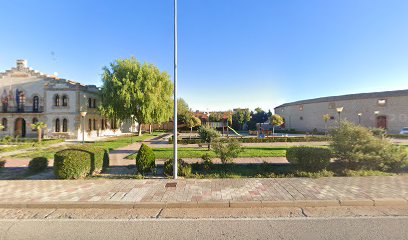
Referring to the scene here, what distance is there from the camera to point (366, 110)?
3089cm

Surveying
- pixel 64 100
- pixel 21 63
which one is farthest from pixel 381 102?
pixel 21 63

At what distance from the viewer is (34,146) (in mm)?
17375

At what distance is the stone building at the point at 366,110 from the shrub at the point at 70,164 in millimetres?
26991

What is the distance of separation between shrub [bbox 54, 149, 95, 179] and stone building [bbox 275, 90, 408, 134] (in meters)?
27.0

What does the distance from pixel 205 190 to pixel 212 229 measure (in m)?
1.93

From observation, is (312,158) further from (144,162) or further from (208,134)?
(208,134)

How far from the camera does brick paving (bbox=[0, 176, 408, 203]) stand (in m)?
5.06

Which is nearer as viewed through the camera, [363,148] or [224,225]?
[224,225]

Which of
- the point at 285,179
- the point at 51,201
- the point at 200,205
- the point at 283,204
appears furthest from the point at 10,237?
the point at 285,179

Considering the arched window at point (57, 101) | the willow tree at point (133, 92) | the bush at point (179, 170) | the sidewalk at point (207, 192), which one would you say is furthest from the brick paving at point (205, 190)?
the arched window at point (57, 101)

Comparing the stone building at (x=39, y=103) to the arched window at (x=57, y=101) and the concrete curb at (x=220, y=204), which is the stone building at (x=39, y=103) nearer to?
the arched window at (x=57, y=101)

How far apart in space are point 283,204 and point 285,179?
205 centimetres

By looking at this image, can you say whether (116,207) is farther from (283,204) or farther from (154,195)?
(283,204)

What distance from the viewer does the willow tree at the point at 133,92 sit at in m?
24.6
